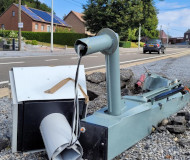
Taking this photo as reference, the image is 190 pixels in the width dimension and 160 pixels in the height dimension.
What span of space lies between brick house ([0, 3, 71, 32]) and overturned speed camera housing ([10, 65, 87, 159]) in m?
48.0

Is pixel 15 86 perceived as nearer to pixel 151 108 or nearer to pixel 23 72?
pixel 23 72

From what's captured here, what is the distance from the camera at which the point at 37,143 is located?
2670mm

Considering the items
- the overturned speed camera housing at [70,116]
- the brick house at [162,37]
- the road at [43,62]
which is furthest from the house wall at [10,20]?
the brick house at [162,37]

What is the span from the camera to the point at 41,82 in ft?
8.50

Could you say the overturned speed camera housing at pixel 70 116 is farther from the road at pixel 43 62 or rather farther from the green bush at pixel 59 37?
the green bush at pixel 59 37

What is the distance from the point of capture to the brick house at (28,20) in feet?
160

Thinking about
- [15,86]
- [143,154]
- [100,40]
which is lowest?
[143,154]

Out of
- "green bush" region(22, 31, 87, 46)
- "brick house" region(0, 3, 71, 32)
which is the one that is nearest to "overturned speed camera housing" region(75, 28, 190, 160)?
"green bush" region(22, 31, 87, 46)

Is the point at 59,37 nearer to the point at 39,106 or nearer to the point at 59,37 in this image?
the point at 59,37

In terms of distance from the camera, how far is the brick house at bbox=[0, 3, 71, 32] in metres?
48.7

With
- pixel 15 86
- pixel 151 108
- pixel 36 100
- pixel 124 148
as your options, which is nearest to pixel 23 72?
pixel 15 86

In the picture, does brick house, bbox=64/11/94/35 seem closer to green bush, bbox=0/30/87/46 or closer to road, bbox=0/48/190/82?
green bush, bbox=0/30/87/46

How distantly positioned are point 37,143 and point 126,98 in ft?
3.92

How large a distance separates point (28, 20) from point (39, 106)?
49.1 metres
